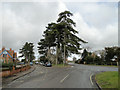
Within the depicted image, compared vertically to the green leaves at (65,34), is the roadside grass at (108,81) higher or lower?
lower

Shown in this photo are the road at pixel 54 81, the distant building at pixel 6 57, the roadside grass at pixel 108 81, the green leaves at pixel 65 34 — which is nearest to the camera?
the roadside grass at pixel 108 81

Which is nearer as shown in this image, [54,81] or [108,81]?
[108,81]

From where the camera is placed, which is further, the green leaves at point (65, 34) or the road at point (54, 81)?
the green leaves at point (65, 34)

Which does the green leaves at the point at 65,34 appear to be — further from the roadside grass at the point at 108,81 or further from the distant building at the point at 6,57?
the roadside grass at the point at 108,81

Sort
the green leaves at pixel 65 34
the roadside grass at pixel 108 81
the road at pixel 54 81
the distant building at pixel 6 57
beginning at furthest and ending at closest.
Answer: the green leaves at pixel 65 34 < the distant building at pixel 6 57 < the road at pixel 54 81 < the roadside grass at pixel 108 81

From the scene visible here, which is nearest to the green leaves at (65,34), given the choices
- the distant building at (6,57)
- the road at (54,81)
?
the distant building at (6,57)

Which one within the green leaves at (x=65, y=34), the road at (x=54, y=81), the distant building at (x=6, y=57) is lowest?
the road at (x=54, y=81)

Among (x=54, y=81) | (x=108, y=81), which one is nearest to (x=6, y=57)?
(x=54, y=81)

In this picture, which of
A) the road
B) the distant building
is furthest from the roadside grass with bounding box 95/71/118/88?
the distant building

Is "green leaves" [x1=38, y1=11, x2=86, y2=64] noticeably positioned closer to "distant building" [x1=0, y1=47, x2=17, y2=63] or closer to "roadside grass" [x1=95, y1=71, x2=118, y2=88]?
"distant building" [x1=0, y1=47, x2=17, y2=63]

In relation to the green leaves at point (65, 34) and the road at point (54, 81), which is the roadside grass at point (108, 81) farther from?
the green leaves at point (65, 34)

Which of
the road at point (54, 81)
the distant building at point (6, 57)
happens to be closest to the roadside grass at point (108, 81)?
the road at point (54, 81)

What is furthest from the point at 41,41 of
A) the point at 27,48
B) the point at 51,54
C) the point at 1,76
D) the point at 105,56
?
the point at 1,76

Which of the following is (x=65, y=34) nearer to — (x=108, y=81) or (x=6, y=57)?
(x=6, y=57)
